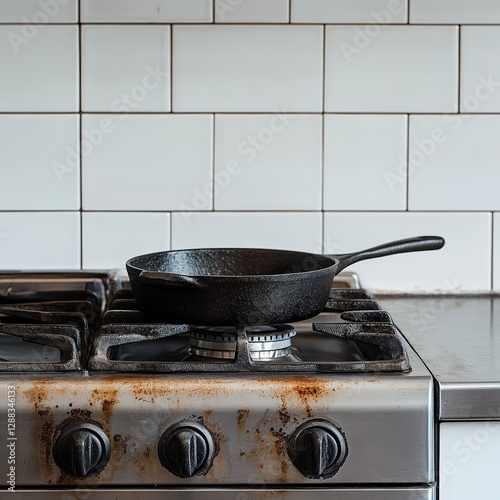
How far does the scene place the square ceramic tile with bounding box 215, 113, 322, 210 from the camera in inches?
51.8

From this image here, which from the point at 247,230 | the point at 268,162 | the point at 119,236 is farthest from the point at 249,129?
the point at 119,236

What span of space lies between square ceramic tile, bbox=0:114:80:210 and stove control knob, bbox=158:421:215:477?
64 cm

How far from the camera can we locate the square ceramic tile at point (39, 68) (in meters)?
1.29

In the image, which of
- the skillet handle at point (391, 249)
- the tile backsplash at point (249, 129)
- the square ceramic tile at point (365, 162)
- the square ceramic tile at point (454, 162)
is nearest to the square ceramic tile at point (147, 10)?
the tile backsplash at point (249, 129)

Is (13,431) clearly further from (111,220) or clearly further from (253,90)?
(253,90)

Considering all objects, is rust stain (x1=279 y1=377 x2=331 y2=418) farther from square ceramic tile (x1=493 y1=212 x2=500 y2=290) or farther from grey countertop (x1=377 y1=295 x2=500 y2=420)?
square ceramic tile (x1=493 y1=212 x2=500 y2=290)

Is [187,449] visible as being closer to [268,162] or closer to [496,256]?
[268,162]

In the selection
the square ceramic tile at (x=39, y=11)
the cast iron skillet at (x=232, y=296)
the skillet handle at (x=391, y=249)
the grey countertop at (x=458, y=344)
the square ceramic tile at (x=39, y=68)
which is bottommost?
the grey countertop at (x=458, y=344)

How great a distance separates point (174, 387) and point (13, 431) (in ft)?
0.54

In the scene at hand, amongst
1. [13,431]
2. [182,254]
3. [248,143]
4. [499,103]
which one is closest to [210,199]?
[248,143]

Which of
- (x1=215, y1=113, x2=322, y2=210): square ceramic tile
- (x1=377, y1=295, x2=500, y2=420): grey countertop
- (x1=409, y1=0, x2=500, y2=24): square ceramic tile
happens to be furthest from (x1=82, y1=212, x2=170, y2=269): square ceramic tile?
(x1=409, y1=0, x2=500, y2=24): square ceramic tile

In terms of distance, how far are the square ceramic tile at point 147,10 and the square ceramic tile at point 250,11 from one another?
0.06 feet

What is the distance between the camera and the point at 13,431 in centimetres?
78

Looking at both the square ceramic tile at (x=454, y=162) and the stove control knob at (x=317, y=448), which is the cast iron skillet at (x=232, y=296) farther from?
the square ceramic tile at (x=454, y=162)
